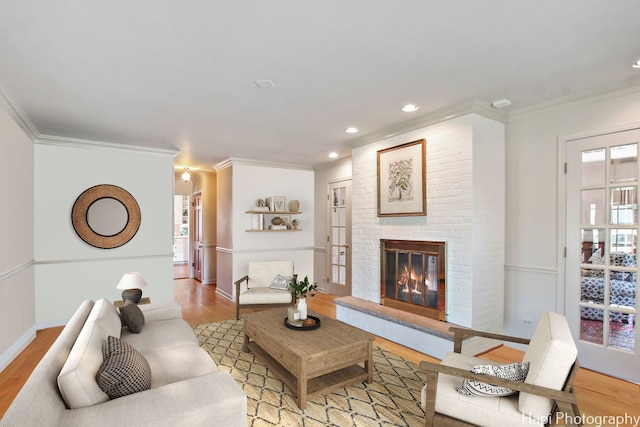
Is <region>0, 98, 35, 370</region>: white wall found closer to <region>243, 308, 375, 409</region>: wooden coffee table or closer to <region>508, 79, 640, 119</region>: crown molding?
<region>243, 308, 375, 409</region>: wooden coffee table

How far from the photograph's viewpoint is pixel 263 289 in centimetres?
471

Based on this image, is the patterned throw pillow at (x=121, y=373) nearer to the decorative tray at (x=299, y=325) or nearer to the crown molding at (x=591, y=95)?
the decorative tray at (x=299, y=325)

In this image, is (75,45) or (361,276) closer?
(75,45)

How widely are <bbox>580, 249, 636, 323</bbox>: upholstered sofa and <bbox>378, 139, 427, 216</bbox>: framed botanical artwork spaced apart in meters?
1.58

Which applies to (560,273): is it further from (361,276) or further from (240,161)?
(240,161)

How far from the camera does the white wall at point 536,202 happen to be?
3.10 metres

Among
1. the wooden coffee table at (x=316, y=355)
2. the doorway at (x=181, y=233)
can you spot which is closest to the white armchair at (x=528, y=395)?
the wooden coffee table at (x=316, y=355)

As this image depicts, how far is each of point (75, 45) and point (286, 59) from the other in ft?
4.44

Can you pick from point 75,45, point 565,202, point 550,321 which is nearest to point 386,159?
point 565,202

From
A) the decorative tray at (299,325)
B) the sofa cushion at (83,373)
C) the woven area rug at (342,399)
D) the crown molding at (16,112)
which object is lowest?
the woven area rug at (342,399)

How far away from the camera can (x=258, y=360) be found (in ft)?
10.4

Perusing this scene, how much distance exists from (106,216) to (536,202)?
17.6 ft

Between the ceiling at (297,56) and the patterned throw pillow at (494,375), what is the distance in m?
1.96

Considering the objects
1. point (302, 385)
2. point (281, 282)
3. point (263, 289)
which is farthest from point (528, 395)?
point (263, 289)
